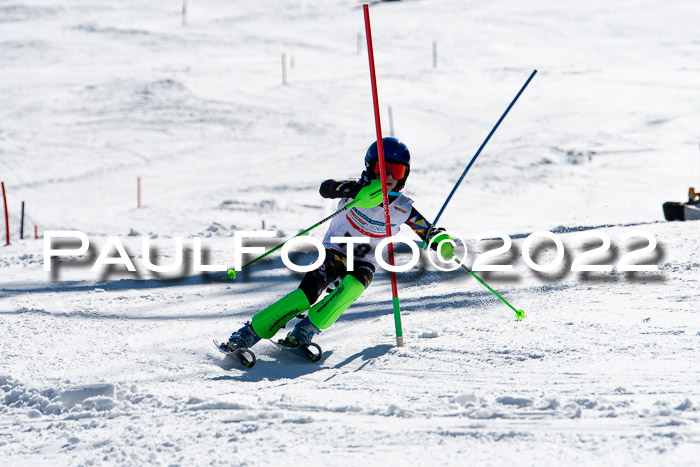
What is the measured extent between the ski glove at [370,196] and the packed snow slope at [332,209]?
0.91 meters

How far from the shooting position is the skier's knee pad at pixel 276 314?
15.6 feet

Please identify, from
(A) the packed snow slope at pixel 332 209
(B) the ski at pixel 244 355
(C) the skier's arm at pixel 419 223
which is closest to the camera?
(A) the packed snow slope at pixel 332 209

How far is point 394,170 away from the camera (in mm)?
4938

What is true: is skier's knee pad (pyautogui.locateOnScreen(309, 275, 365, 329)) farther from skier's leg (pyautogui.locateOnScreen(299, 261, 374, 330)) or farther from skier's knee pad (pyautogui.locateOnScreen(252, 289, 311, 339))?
skier's knee pad (pyautogui.locateOnScreen(252, 289, 311, 339))

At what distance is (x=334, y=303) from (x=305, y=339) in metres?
0.28

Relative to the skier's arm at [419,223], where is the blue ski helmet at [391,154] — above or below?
above

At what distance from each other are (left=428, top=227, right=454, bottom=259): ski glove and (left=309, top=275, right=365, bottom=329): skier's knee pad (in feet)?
1.79

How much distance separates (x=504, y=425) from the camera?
10.6ft

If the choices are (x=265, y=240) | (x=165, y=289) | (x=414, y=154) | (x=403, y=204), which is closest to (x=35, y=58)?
(x=414, y=154)

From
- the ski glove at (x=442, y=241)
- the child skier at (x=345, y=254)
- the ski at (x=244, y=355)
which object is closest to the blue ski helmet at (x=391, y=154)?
the child skier at (x=345, y=254)

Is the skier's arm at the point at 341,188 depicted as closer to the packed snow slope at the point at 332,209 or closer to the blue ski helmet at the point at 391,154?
the blue ski helmet at the point at 391,154

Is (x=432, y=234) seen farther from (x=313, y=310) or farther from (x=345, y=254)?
(x=313, y=310)

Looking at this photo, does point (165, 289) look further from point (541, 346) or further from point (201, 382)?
point (541, 346)

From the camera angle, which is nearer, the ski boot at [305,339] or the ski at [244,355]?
the ski at [244,355]
